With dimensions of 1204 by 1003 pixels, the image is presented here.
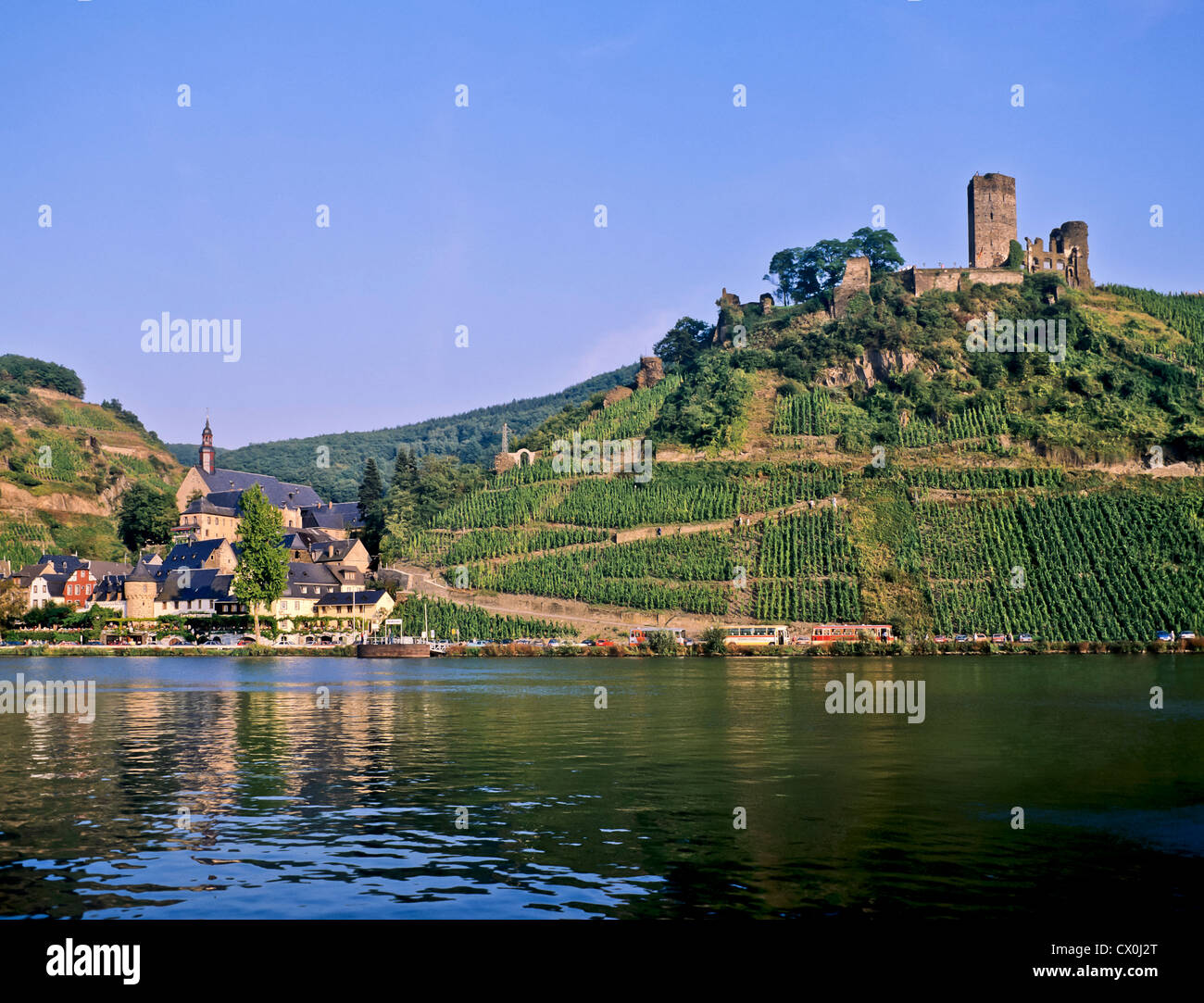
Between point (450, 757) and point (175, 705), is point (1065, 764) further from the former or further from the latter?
point (175, 705)

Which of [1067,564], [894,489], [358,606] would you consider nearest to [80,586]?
[358,606]

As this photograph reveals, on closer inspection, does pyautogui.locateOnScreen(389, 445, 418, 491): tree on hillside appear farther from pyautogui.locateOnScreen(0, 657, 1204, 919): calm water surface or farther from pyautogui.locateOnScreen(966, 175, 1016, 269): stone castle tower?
pyautogui.locateOnScreen(0, 657, 1204, 919): calm water surface

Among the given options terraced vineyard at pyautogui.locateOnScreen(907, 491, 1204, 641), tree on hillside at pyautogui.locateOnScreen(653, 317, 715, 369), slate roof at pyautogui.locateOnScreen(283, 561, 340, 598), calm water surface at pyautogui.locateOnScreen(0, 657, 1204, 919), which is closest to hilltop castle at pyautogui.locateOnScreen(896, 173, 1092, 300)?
tree on hillside at pyautogui.locateOnScreen(653, 317, 715, 369)

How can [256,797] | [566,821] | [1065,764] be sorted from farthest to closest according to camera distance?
[1065,764] < [256,797] < [566,821]

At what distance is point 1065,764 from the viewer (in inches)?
1209

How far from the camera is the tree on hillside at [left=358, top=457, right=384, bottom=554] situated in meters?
132

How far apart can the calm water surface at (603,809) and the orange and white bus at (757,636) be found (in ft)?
134

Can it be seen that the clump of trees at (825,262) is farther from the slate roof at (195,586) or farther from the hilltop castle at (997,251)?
the slate roof at (195,586)

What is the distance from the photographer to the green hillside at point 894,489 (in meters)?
92.4

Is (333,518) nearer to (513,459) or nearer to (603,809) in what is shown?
(513,459)

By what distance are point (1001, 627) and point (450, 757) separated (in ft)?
218

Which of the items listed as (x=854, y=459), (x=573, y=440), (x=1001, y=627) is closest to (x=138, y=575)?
(x=573, y=440)

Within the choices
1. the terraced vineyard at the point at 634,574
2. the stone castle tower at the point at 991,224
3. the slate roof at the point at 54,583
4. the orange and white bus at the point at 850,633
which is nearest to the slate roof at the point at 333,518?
the slate roof at the point at 54,583

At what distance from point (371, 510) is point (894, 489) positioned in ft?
200
